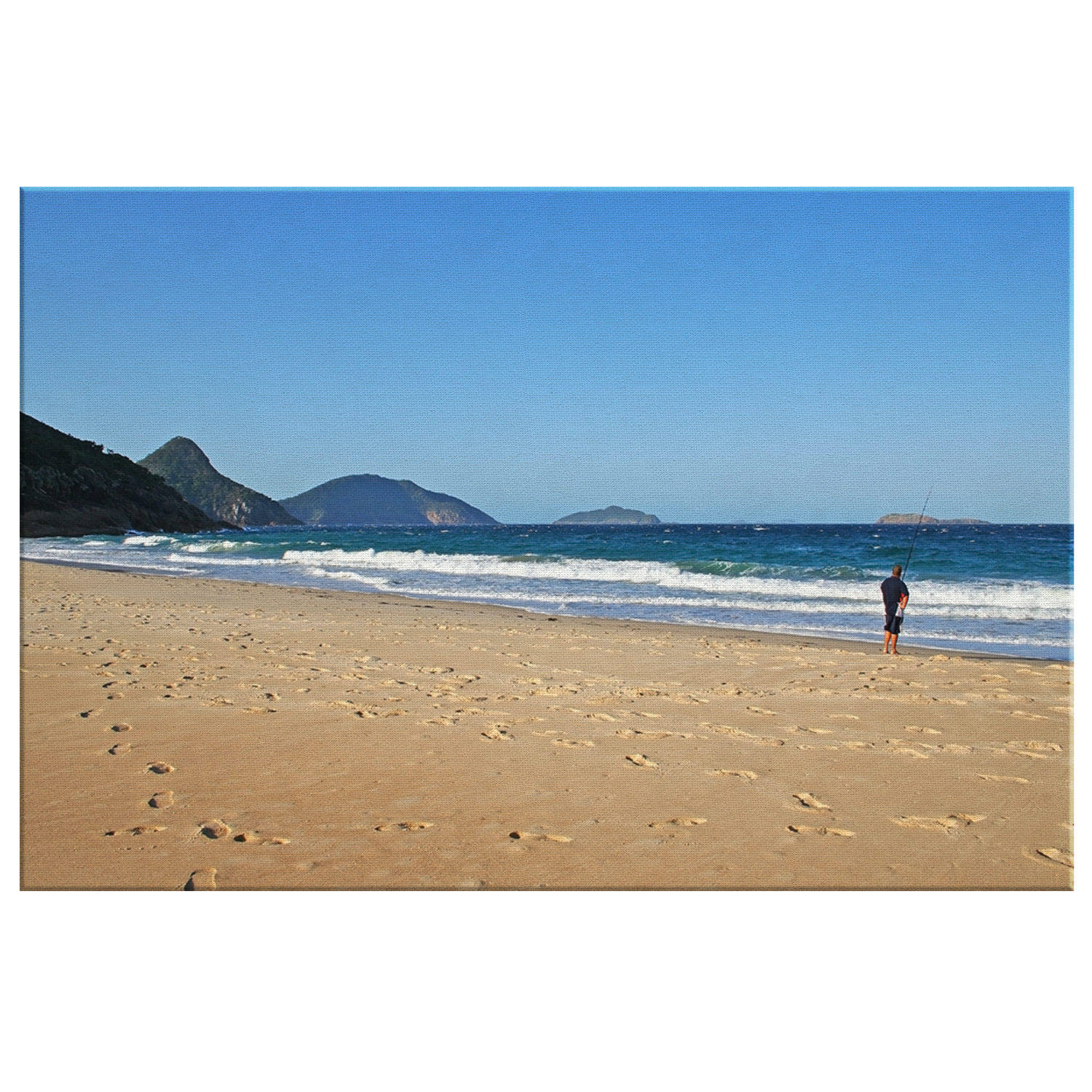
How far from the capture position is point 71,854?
3.03 m

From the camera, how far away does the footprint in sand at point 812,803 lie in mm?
3684

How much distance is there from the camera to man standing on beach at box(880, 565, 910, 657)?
29.6 ft

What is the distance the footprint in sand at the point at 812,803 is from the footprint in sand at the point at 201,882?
97.2 inches

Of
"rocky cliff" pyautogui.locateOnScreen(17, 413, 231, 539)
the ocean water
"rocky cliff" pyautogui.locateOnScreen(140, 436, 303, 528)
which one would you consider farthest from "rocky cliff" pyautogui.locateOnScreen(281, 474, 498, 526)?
the ocean water

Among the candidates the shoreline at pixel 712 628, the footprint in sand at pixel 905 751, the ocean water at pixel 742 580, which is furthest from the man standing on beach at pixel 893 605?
the footprint in sand at pixel 905 751

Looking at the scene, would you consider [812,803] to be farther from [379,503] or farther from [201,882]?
[379,503]

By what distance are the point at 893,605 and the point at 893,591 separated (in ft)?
0.55

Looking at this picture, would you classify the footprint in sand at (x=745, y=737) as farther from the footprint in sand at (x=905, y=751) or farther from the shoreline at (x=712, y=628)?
the shoreline at (x=712, y=628)

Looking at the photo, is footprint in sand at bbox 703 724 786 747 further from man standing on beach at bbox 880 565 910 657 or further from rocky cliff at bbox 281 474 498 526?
rocky cliff at bbox 281 474 498 526

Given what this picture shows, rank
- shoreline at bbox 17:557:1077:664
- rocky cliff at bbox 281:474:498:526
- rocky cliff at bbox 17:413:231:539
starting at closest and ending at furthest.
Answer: shoreline at bbox 17:557:1077:664
rocky cliff at bbox 17:413:231:539
rocky cliff at bbox 281:474:498:526

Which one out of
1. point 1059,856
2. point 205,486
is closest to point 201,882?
point 1059,856
